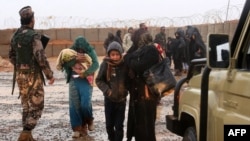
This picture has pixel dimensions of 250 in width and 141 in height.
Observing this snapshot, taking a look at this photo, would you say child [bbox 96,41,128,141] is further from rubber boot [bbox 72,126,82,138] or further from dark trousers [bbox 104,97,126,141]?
rubber boot [bbox 72,126,82,138]

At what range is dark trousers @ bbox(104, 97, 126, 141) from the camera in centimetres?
615

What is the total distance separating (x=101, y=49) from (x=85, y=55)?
24859 millimetres

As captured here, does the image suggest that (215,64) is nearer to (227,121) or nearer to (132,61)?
(227,121)

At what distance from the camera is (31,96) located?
22.8 ft

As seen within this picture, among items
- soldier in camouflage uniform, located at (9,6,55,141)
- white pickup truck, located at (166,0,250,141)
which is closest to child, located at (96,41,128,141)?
soldier in camouflage uniform, located at (9,6,55,141)

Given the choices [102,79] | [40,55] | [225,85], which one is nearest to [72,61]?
[40,55]

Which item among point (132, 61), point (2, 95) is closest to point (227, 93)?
point (132, 61)

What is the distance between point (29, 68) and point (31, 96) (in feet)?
1.30

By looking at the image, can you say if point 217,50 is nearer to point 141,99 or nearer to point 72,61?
point 141,99

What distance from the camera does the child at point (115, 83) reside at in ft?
20.2

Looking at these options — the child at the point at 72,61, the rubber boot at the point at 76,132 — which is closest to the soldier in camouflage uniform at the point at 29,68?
the child at the point at 72,61

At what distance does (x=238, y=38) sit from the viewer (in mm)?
3316

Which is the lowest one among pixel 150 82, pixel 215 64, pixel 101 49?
pixel 101 49

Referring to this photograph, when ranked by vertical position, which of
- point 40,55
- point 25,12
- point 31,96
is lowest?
point 31,96
